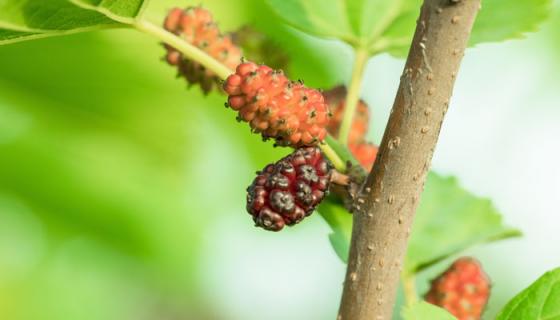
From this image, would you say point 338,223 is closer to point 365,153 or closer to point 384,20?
point 365,153

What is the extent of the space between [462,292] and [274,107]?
0.34m

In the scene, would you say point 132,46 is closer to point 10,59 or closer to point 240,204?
point 10,59

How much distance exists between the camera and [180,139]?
1.84 meters

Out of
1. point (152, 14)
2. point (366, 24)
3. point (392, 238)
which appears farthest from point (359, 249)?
point (152, 14)

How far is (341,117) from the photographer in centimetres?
100

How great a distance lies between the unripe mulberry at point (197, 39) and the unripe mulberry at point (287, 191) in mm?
162

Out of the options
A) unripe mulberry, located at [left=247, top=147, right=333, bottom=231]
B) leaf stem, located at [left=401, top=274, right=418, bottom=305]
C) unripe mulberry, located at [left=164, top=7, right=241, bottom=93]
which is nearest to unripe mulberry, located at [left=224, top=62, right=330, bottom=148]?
unripe mulberry, located at [left=247, top=147, right=333, bottom=231]

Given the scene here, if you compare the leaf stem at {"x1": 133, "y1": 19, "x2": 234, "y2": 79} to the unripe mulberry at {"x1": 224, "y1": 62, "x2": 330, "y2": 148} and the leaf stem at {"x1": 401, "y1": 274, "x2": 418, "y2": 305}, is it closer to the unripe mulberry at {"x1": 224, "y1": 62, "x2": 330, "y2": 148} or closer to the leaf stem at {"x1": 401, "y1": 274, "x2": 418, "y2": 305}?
the unripe mulberry at {"x1": 224, "y1": 62, "x2": 330, "y2": 148}

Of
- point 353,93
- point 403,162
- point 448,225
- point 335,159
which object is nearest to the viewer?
point 403,162

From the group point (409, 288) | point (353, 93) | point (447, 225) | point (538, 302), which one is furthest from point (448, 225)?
point (538, 302)

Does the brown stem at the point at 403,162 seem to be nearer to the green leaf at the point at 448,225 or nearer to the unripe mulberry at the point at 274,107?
the unripe mulberry at the point at 274,107

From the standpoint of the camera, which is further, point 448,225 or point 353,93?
point 448,225

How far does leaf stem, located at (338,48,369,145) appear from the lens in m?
0.91

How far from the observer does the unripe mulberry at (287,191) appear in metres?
0.75
